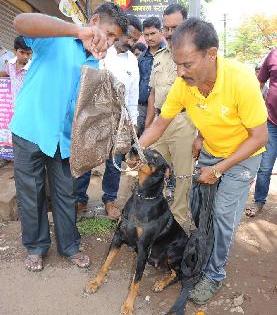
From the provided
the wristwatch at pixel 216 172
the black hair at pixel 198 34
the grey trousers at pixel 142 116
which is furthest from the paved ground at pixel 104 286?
the black hair at pixel 198 34

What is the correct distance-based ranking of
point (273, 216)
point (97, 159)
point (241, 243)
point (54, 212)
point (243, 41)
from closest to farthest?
point (97, 159) < point (54, 212) < point (241, 243) < point (273, 216) < point (243, 41)

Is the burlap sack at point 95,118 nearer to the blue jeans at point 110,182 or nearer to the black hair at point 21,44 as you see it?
the blue jeans at point 110,182

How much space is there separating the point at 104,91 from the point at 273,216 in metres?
3.69

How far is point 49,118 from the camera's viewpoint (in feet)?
10.6

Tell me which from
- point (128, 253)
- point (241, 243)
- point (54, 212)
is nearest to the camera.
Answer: point (54, 212)

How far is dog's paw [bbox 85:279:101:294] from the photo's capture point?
345 cm

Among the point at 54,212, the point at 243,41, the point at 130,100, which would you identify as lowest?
the point at 243,41

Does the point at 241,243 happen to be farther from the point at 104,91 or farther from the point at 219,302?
the point at 104,91

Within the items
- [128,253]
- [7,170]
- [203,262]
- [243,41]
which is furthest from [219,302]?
[243,41]

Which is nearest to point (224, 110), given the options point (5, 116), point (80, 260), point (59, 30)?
point (59, 30)

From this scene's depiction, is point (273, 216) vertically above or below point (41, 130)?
below

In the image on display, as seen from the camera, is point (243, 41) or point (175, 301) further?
point (243, 41)

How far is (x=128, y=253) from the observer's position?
4184mm

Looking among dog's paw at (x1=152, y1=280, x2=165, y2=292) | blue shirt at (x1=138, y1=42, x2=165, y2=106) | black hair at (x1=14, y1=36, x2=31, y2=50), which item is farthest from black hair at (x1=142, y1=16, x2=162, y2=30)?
dog's paw at (x1=152, y1=280, x2=165, y2=292)
